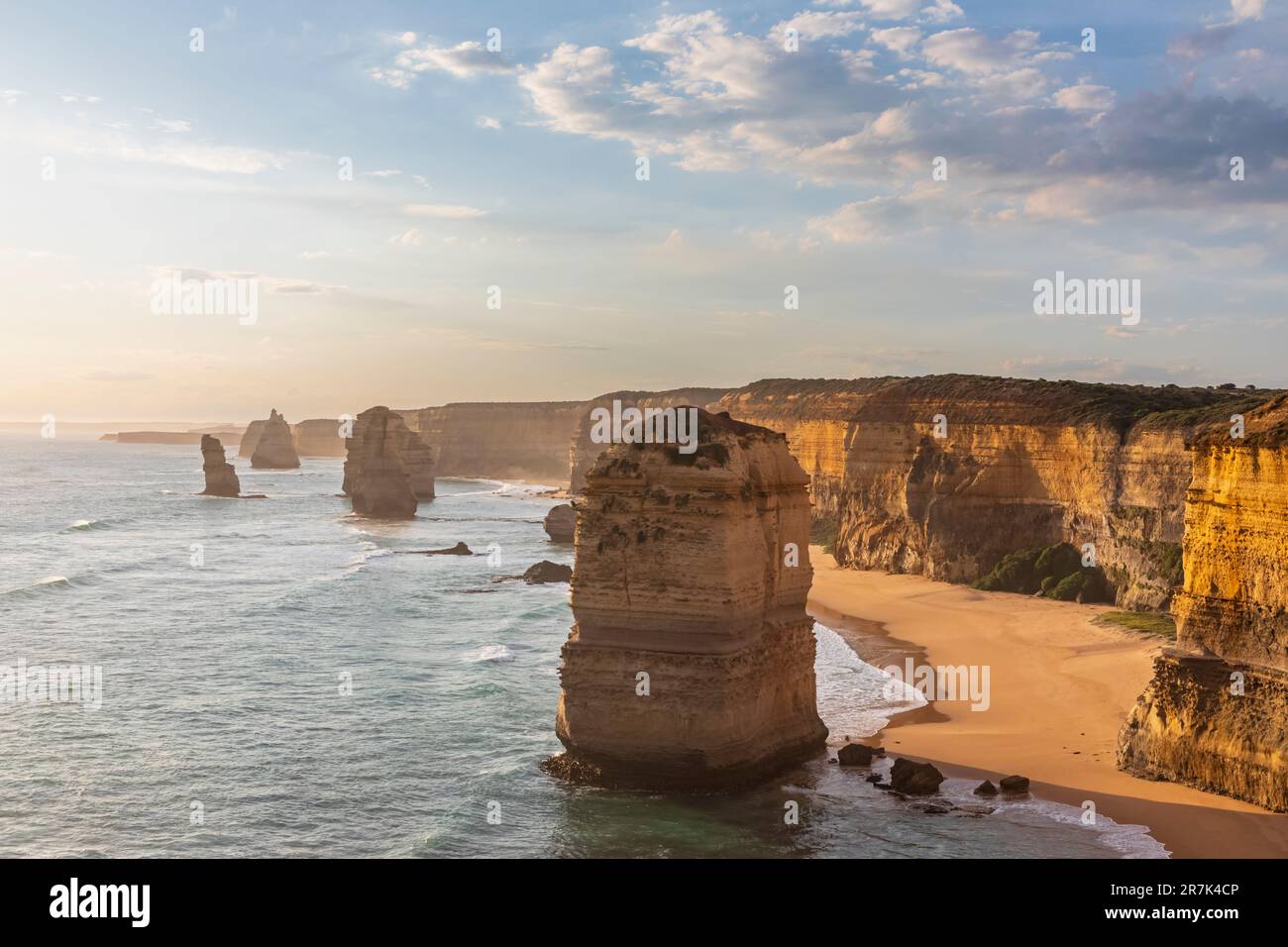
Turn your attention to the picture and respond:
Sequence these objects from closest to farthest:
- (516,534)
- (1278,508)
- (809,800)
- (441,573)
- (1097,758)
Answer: (1278,508)
(809,800)
(1097,758)
(441,573)
(516,534)

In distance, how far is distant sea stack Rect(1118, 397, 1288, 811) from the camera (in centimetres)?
2130

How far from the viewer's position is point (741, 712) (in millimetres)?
23609

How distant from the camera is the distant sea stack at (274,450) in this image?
608 feet

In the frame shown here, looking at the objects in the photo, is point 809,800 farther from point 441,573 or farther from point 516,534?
point 516,534

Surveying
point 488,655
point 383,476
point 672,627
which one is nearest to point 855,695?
point 672,627

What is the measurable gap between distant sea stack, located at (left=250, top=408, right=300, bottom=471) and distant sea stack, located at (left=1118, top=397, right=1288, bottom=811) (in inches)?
6865

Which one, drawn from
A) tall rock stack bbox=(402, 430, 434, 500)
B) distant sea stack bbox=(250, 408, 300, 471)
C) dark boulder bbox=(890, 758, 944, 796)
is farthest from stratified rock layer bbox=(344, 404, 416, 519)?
distant sea stack bbox=(250, 408, 300, 471)

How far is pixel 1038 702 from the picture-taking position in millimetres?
31547

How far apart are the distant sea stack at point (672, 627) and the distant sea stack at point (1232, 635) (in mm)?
8225

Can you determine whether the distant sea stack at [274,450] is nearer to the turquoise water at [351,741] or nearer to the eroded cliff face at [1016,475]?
the turquoise water at [351,741]

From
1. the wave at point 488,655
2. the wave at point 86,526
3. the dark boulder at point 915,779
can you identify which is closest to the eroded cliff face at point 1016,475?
the dark boulder at point 915,779

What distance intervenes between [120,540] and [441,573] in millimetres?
31018
